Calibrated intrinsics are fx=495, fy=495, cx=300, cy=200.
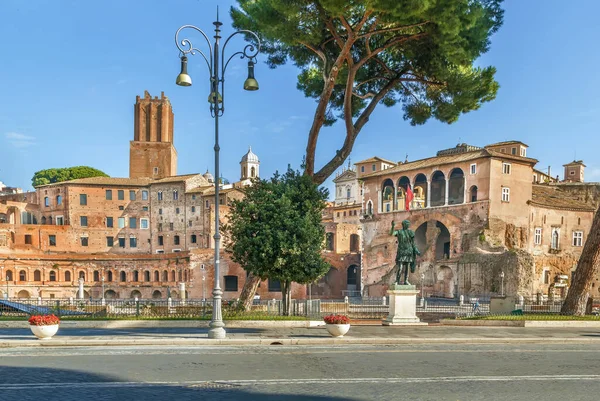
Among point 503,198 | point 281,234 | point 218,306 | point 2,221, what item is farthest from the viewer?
point 2,221

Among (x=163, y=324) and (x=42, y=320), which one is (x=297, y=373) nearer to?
(x=42, y=320)

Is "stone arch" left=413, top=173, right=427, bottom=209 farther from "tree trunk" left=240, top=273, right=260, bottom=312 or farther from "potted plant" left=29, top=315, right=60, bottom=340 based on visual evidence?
"potted plant" left=29, top=315, right=60, bottom=340

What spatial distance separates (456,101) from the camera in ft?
62.1

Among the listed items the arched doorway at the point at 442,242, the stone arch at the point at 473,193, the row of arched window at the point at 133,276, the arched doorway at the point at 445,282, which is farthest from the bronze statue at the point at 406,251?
the row of arched window at the point at 133,276

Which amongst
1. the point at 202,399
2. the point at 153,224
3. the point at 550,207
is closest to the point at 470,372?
the point at 202,399

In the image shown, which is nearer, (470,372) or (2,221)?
(470,372)

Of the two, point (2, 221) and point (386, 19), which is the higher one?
point (386, 19)

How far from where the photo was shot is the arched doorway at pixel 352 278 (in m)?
54.8

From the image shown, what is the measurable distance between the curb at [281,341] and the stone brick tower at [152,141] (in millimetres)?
60447

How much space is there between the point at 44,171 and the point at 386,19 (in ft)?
238

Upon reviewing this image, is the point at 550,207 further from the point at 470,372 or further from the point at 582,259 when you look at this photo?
the point at 470,372

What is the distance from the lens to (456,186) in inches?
1794

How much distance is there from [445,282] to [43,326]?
35376 millimetres

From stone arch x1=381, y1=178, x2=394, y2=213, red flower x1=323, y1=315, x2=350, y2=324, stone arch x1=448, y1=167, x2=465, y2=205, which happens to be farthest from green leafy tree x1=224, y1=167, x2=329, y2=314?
stone arch x1=381, y1=178, x2=394, y2=213
